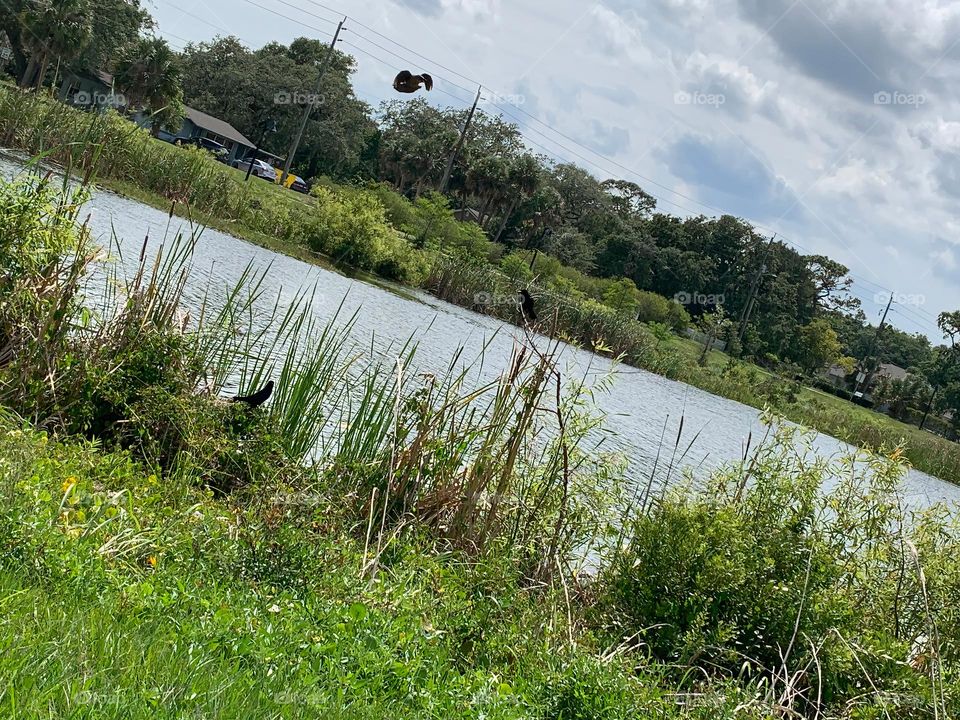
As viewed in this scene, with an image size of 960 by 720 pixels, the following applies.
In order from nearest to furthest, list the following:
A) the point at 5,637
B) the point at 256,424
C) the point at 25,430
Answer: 1. the point at 5,637
2. the point at 25,430
3. the point at 256,424

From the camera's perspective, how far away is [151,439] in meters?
5.37

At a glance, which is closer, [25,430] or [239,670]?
[239,670]

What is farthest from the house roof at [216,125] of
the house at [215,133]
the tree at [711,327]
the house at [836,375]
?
the house at [836,375]

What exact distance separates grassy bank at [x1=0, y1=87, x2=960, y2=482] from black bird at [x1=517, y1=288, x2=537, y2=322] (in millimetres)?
10716

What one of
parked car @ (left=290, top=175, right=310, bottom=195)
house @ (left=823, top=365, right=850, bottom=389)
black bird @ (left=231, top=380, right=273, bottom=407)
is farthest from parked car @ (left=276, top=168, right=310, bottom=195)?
black bird @ (left=231, top=380, right=273, bottom=407)

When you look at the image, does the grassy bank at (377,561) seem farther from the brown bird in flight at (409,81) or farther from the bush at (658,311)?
the bush at (658,311)

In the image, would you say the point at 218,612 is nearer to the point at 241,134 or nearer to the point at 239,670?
the point at 239,670

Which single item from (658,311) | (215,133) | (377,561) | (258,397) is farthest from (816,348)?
(377,561)

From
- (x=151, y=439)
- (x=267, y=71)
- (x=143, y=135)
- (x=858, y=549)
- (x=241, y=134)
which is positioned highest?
(x=267, y=71)

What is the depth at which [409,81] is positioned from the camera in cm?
530

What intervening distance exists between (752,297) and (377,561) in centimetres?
6910

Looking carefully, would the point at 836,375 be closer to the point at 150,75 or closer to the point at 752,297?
the point at 752,297

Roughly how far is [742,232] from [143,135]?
58072mm

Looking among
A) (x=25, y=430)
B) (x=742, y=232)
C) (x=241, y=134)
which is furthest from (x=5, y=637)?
(x=742, y=232)
